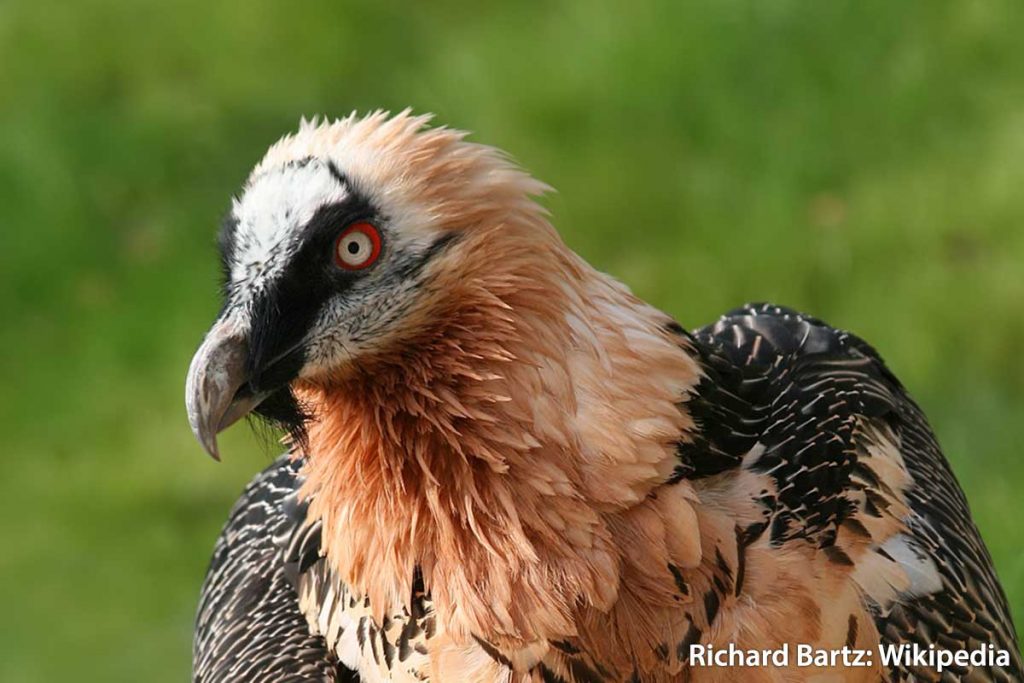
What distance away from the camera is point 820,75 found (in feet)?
30.1

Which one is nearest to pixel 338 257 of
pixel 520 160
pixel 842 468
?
pixel 842 468

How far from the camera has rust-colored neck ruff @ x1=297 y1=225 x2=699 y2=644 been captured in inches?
143

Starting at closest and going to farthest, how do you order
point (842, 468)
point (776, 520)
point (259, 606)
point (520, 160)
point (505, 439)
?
1. point (505, 439)
2. point (776, 520)
3. point (842, 468)
4. point (259, 606)
5. point (520, 160)

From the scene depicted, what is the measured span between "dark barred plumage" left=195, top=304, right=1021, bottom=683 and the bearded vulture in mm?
13

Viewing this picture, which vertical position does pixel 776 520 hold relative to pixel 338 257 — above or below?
below

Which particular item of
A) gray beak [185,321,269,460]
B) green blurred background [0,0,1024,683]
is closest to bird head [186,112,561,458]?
gray beak [185,321,269,460]

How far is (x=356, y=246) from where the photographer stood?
357 centimetres

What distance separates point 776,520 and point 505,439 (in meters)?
0.80

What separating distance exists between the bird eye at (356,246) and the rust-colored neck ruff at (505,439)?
0.54 ft

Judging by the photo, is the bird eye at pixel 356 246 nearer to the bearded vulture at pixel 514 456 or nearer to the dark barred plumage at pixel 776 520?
the bearded vulture at pixel 514 456

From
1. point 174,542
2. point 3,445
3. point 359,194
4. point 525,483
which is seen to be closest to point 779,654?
point 525,483

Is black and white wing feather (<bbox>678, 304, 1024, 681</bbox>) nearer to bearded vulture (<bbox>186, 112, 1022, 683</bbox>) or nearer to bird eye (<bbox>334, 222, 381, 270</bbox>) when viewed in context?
bearded vulture (<bbox>186, 112, 1022, 683</bbox>)

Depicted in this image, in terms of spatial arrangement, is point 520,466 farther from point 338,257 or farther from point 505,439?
point 338,257

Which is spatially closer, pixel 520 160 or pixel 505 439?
pixel 505 439
